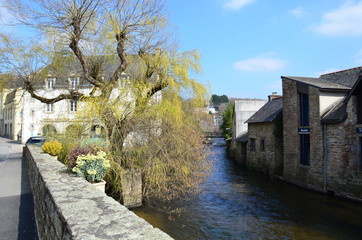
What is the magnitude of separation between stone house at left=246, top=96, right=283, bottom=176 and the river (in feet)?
12.5

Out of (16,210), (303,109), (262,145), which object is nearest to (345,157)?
(303,109)

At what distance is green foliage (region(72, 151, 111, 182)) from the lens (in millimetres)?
6859

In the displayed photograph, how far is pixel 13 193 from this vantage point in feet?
27.8

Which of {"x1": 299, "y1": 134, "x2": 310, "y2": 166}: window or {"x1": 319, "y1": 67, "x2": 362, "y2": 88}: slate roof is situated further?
{"x1": 299, "y1": 134, "x2": 310, "y2": 166}: window

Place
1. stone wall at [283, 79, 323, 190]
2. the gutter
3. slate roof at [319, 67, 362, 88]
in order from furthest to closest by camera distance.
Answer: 1. slate roof at [319, 67, 362, 88]
2. stone wall at [283, 79, 323, 190]
3. the gutter

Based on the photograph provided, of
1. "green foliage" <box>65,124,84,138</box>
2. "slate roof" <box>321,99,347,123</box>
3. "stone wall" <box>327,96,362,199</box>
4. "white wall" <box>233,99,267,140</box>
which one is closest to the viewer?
"green foliage" <box>65,124,84,138</box>

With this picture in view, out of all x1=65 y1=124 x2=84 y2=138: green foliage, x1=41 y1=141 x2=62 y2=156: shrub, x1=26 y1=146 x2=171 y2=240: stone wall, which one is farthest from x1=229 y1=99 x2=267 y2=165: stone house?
x1=26 y1=146 x2=171 y2=240: stone wall

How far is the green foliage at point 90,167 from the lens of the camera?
270 inches

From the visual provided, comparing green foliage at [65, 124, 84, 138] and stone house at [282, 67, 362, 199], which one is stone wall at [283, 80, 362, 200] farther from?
green foliage at [65, 124, 84, 138]

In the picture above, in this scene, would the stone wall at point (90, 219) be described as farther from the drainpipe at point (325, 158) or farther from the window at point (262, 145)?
the window at point (262, 145)

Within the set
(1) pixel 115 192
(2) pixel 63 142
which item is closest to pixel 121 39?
(2) pixel 63 142

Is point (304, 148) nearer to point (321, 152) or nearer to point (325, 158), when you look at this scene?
point (321, 152)

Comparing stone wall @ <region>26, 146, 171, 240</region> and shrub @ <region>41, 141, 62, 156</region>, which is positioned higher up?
shrub @ <region>41, 141, 62, 156</region>

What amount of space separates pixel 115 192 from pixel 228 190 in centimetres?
702
